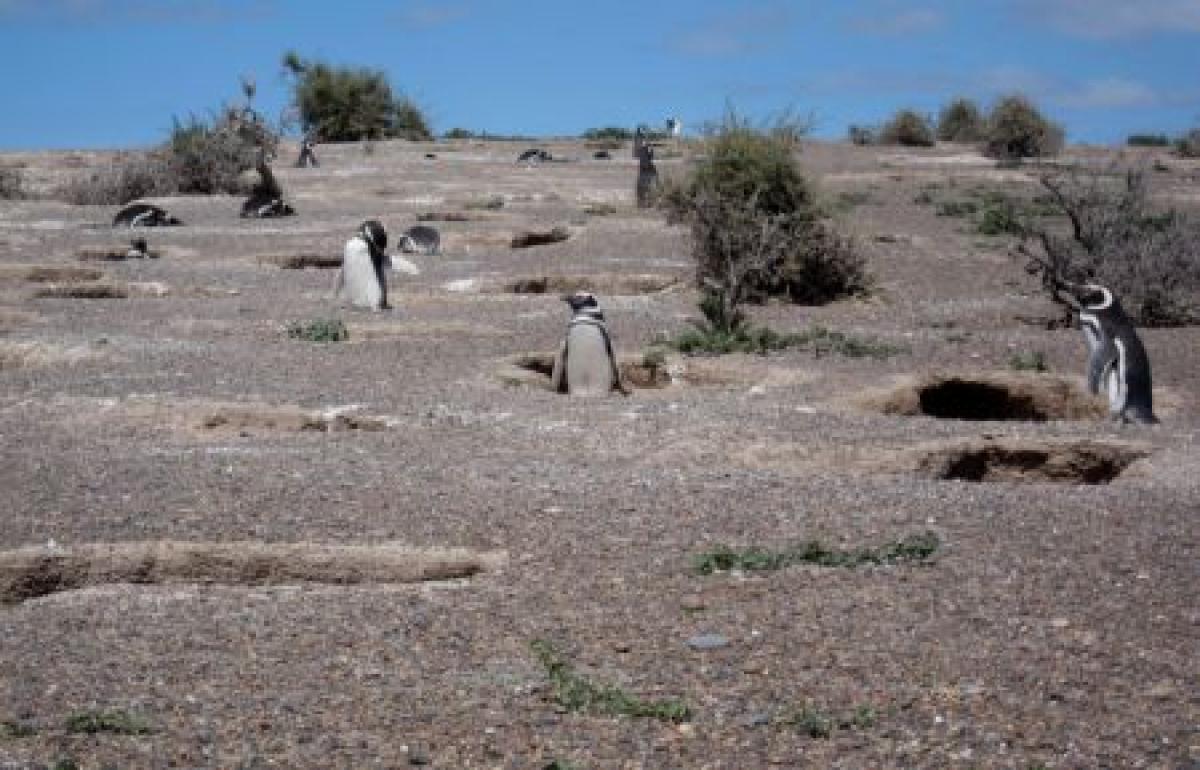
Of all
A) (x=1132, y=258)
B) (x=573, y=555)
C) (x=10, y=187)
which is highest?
(x=10, y=187)

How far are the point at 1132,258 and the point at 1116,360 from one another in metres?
4.61

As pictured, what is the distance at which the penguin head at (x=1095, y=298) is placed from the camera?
12.5 m

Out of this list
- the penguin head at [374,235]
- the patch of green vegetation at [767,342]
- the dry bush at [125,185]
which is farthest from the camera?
the dry bush at [125,185]

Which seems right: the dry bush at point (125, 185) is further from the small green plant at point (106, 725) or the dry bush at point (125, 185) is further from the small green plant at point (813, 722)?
the small green plant at point (813, 722)

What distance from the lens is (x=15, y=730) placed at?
482 centimetres

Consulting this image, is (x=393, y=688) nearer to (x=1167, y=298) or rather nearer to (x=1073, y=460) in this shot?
(x=1073, y=460)

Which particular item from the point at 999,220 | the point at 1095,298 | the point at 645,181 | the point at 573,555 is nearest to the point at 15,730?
the point at 573,555

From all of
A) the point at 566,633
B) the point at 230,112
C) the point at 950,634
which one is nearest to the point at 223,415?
the point at 566,633

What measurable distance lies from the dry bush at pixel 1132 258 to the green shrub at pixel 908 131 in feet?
106

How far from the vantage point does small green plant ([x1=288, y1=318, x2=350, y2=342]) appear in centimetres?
1330

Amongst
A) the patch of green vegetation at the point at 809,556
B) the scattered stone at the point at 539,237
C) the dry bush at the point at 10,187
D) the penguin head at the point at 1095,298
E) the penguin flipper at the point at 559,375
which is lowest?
the patch of green vegetation at the point at 809,556

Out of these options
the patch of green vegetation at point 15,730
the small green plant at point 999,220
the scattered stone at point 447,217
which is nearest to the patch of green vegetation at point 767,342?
the small green plant at point 999,220

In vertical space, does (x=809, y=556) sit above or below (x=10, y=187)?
below

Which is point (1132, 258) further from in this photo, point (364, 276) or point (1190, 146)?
point (1190, 146)
